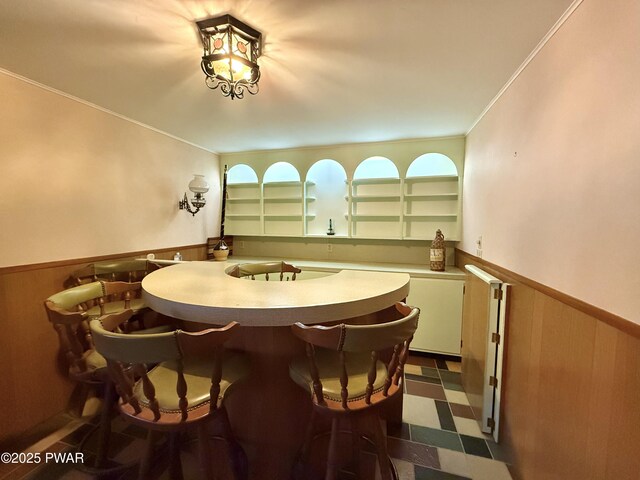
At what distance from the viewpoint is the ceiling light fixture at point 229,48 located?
1.42m

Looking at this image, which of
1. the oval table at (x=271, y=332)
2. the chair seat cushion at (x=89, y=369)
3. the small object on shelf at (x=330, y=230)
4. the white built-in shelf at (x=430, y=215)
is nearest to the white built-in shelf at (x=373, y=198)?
the white built-in shelf at (x=430, y=215)

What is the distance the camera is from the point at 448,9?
1.29m

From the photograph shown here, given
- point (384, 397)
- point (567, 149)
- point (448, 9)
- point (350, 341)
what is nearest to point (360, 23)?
point (448, 9)

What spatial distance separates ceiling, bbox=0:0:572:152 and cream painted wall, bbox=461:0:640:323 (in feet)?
0.84

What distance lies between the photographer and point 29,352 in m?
1.98

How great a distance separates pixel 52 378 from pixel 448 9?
3.41 m

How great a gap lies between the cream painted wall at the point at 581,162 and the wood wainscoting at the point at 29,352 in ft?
10.4

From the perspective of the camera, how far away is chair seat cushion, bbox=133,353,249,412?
45.0 inches

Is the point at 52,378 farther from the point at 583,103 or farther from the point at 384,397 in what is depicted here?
Result: the point at 583,103

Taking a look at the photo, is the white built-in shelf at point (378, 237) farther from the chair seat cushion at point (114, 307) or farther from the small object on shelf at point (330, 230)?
the chair seat cushion at point (114, 307)

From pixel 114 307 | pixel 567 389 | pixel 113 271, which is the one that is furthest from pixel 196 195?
→ pixel 567 389

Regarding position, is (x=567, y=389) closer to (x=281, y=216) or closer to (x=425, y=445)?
(x=425, y=445)

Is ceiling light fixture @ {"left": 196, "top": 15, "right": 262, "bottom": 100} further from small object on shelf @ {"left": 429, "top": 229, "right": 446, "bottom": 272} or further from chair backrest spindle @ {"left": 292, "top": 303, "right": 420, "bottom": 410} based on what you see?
small object on shelf @ {"left": 429, "top": 229, "right": 446, "bottom": 272}

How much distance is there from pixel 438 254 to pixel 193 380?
8.65 feet
